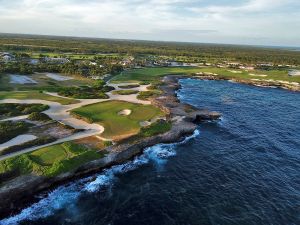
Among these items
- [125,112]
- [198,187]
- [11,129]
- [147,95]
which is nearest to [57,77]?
[147,95]

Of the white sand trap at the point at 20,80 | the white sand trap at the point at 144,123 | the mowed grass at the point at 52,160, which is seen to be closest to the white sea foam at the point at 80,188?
the mowed grass at the point at 52,160

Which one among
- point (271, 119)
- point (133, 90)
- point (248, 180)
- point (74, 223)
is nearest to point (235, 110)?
point (271, 119)

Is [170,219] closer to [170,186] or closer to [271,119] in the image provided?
[170,186]

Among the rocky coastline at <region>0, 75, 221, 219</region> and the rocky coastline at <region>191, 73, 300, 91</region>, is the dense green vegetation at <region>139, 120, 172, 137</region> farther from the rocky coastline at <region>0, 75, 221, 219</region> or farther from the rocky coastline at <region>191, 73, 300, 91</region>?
the rocky coastline at <region>191, 73, 300, 91</region>

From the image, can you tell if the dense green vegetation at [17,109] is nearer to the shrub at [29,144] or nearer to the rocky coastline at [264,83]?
the shrub at [29,144]

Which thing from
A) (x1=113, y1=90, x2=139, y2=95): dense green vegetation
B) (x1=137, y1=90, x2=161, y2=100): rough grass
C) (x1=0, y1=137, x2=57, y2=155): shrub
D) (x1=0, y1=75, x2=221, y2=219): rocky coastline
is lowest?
(x1=0, y1=75, x2=221, y2=219): rocky coastline

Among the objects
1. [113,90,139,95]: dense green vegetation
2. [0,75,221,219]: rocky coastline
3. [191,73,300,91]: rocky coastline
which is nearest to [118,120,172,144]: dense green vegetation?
[0,75,221,219]: rocky coastline
